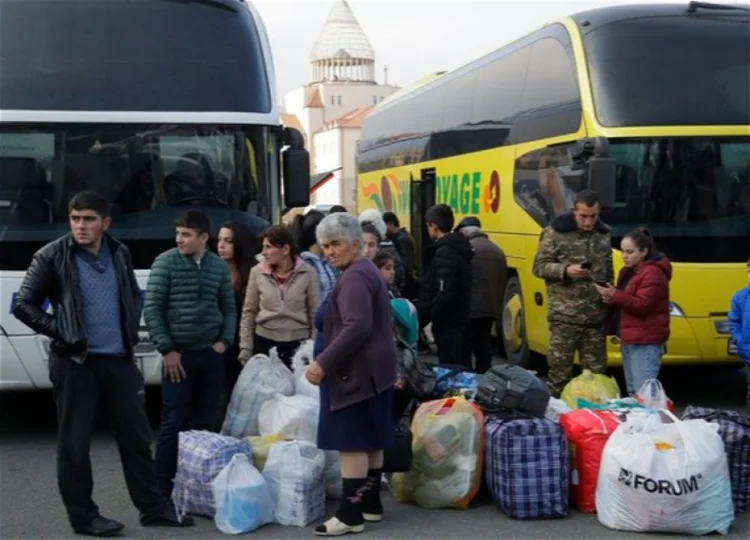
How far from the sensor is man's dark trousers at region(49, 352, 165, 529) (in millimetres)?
6305

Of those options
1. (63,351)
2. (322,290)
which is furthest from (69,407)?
(322,290)

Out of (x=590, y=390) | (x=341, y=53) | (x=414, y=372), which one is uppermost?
(x=341, y=53)

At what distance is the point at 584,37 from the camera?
11273 millimetres

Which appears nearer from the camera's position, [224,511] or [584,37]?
[224,511]

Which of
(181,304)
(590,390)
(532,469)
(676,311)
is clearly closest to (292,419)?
(181,304)

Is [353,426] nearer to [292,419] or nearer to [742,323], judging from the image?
[292,419]

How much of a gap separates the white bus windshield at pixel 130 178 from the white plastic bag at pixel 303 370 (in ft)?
5.19

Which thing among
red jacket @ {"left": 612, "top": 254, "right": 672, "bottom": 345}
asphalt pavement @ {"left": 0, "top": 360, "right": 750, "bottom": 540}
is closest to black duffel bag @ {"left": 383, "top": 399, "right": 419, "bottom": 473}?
asphalt pavement @ {"left": 0, "top": 360, "right": 750, "bottom": 540}

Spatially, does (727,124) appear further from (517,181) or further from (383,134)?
(383,134)

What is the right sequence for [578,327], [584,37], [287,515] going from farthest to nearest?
1. [584,37]
2. [578,327]
3. [287,515]

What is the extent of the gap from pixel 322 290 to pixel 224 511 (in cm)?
222

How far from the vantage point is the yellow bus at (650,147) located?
1041 centimetres

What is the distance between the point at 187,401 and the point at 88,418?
857 mm

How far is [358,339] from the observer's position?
20.2 ft
